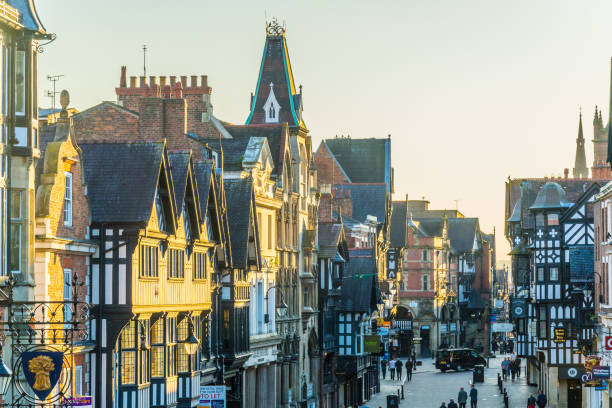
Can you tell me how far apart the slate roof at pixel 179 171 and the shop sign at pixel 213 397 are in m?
5.52

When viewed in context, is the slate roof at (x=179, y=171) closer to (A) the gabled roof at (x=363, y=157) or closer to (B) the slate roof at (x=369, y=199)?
(B) the slate roof at (x=369, y=199)

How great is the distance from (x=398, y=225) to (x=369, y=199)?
17.8m

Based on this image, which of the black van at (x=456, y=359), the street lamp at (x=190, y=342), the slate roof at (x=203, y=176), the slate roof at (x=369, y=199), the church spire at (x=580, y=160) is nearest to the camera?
the street lamp at (x=190, y=342)

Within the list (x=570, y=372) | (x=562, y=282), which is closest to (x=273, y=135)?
(x=562, y=282)

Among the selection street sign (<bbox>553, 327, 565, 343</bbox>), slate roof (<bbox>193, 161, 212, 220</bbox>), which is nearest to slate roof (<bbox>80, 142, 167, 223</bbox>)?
slate roof (<bbox>193, 161, 212, 220</bbox>)

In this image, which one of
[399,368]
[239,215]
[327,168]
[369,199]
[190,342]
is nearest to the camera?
[190,342]

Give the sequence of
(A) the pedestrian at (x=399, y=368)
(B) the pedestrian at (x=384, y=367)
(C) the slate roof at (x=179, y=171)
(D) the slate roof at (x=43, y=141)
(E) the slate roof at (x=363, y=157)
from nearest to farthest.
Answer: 1. (D) the slate roof at (x=43, y=141)
2. (C) the slate roof at (x=179, y=171)
3. (A) the pedestrian at (x=399, y=368)
4. (B) the pedestrian at (x=384, y=367)
5. (E) the slate roof at (x=363, y=157)

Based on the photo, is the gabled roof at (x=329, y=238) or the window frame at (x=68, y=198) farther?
the gabled roof at (x=329, y=238)

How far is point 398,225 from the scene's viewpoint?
11194 cm

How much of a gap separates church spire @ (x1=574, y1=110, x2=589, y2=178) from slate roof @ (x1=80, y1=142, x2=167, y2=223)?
107424 millimetres

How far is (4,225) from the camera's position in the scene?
88.7 feet

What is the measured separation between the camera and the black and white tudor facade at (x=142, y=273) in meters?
34.9

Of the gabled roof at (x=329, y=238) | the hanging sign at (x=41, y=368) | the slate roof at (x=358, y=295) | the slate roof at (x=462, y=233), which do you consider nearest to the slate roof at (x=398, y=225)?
the slate roof at (x=462, y=233)

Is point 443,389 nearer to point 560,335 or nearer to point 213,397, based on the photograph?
point 560,335
